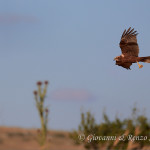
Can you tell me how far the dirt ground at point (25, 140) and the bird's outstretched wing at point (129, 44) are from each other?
1981 centimetres

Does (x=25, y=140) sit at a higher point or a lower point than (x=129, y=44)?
lower

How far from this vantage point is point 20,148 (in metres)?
31.6

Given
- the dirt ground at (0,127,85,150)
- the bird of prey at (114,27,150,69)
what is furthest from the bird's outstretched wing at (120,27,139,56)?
the dirt ground at (0,127,85,150)

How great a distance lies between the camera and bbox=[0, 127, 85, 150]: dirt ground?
32.1 m

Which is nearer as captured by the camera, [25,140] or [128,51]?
[128,51]

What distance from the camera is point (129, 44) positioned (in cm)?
1035

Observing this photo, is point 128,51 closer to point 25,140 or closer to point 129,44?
point 129,44

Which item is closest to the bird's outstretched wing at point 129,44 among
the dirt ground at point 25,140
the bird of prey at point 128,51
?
the bird of prey at point 128,51

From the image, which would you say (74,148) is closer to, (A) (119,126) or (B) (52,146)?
(B) (52,146)

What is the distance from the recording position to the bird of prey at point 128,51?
9914 millimetres

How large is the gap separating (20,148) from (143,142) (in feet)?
35.7

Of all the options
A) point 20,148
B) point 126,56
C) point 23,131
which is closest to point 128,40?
Answer: point 126,56

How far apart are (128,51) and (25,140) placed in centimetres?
2578

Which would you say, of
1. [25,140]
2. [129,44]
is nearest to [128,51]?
[129,44]
